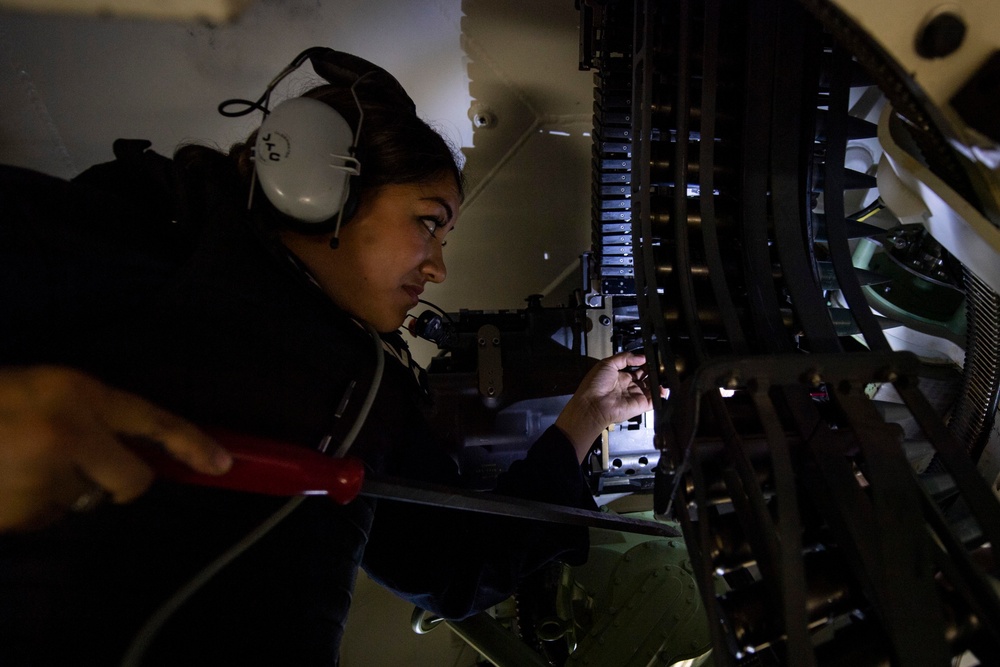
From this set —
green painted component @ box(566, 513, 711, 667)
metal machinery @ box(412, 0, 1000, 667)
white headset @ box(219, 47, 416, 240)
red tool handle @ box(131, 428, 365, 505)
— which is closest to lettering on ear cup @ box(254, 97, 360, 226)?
white headset @ box(219, 47, 416, 240)

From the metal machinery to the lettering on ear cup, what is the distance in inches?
20.9

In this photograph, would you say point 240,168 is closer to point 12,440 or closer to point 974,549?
A: point 12,440

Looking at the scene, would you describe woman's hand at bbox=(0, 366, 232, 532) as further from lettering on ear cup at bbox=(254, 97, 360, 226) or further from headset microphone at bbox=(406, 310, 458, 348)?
headset microphone at bbox=(406, 310, 458, 348)

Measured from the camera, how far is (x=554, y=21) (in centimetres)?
136

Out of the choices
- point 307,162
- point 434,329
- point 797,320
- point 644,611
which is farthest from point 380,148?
point 644,611

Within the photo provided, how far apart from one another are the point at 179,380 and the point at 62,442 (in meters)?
0.26

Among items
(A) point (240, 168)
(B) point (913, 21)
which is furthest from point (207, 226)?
(B) point (913, 21)

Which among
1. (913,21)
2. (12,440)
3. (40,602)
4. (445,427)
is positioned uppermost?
(913,21)

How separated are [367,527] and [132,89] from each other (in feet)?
4.67

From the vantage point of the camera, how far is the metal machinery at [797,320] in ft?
1.70

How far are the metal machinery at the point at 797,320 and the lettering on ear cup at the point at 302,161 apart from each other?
531 millimetres

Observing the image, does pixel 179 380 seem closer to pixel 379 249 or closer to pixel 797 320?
pixel 379 249

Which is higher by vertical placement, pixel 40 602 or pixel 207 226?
pixel 207 226

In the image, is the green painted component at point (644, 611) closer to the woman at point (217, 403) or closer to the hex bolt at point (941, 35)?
the woman at point (217, 403)
